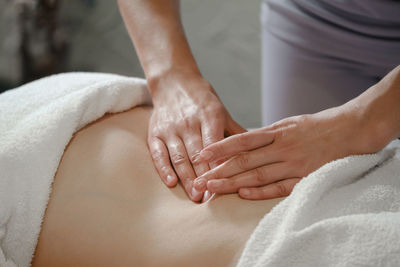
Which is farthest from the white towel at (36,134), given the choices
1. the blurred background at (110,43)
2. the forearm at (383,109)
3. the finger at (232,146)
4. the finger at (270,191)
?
the blurred background at (110,43)

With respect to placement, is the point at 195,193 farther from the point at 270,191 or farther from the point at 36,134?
the point at 36,134

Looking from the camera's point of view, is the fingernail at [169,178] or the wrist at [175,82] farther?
the wrist at [175,82]

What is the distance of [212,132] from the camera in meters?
0.86

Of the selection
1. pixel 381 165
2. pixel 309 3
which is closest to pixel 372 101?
pixel 381 165

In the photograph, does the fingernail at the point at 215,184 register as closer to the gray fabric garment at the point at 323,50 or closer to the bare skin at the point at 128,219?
the bare skin at the point at 128,219

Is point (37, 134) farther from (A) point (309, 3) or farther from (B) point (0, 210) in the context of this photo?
(A) point (309, 3)

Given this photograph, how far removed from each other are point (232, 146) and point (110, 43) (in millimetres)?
1893

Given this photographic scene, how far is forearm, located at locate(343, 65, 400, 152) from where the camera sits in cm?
80

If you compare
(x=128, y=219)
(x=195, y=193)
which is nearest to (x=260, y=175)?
(x=195, y=193)

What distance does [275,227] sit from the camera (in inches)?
25.9

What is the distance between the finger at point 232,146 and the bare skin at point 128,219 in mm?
82

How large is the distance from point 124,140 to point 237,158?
23cm

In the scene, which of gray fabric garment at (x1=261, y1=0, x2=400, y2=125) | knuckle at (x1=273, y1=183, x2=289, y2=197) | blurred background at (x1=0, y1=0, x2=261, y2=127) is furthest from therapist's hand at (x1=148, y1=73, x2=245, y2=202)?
blurred background at (x1=0, y1=0, x2=261, y2=127)

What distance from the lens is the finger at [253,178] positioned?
0.76 metres
